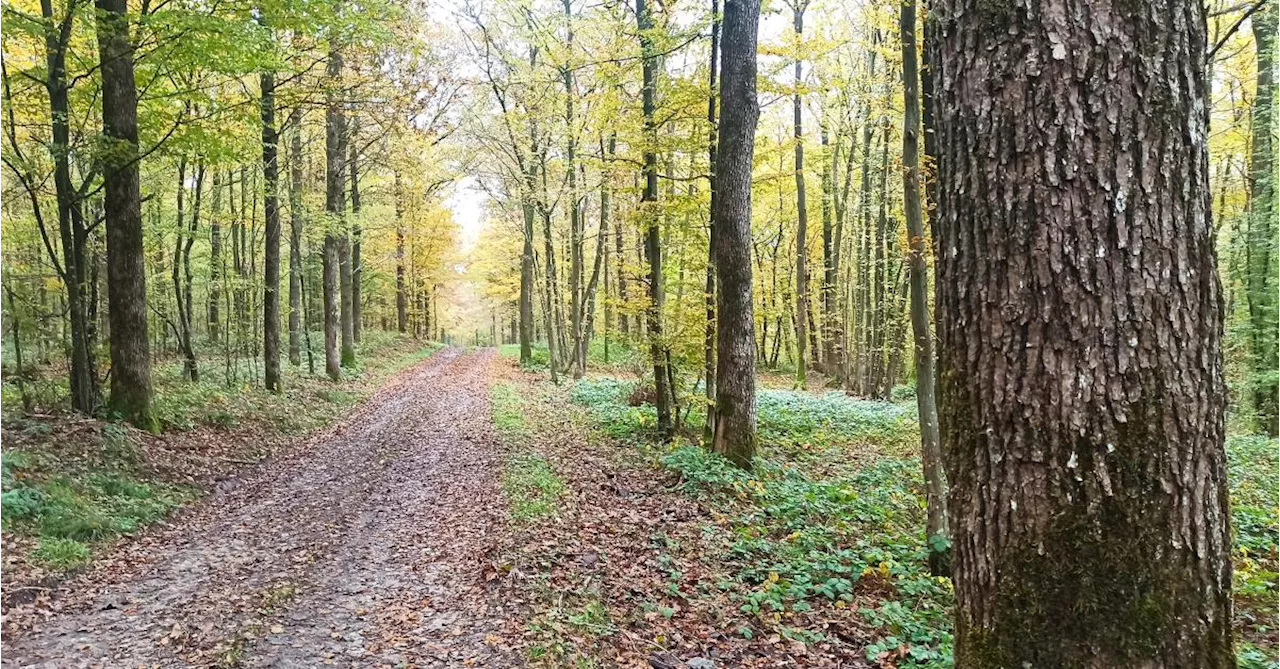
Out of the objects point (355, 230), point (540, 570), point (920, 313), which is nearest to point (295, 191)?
point (355, 230)

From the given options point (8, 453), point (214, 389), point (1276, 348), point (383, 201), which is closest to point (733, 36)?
point (8, 453)

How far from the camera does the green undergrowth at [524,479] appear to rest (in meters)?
7.98

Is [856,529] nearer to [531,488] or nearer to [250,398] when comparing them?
[531,488]

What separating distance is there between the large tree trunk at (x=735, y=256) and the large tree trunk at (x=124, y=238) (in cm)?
886

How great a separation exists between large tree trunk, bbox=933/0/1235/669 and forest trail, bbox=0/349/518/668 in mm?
3790

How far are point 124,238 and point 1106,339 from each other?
1308 cm

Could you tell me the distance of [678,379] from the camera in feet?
40.9

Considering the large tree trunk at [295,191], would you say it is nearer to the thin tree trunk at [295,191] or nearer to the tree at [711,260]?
the thin tree trunk at [295,191]

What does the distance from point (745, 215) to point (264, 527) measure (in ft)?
23.7

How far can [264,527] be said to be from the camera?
7883mm

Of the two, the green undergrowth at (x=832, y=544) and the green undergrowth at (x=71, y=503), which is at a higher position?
the green undergrowth at (x=71, y=503)

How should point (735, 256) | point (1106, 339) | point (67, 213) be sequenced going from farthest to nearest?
point (67, 213), point (735, 256), point (1106, 339)

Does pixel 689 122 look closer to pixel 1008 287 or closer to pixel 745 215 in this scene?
pixel 745 215

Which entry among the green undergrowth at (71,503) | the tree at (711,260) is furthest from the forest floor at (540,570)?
the tree at (711,260)
